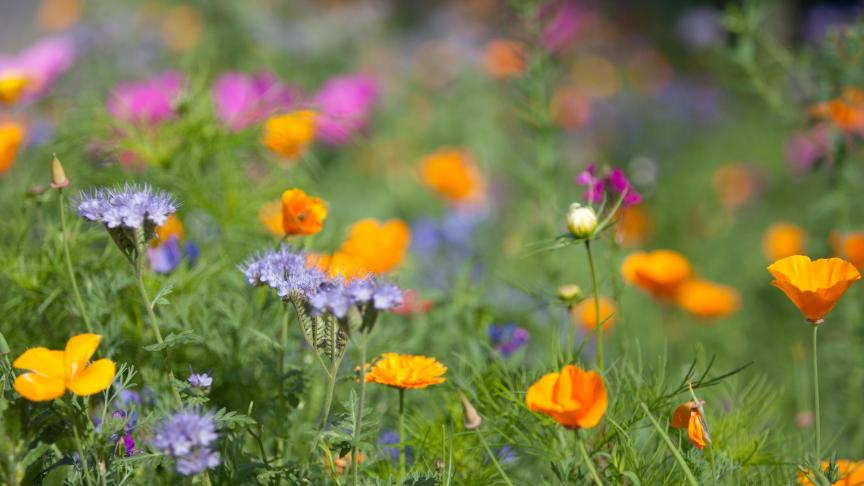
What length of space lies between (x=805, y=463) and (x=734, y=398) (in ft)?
0.74

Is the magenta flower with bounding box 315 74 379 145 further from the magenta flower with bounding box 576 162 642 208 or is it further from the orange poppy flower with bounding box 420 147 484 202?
the magenta flower with bounding box 576 162 642 208

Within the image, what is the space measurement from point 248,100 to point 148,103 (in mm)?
188

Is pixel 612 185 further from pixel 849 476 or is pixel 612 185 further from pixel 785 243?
pixel 785 243

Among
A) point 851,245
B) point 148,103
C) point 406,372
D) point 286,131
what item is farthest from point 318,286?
point 851,245

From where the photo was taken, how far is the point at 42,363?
68 cm

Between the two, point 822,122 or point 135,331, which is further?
point 822,122

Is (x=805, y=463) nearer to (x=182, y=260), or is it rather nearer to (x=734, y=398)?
(x=734, y=398)

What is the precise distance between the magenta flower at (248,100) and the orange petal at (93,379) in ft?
2.37

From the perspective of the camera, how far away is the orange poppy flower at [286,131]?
50.0 inches

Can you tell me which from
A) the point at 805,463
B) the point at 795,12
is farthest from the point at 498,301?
the point at 795,12

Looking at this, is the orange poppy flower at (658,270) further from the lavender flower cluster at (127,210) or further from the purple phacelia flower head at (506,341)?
the lavender flower cluster at (127,210)

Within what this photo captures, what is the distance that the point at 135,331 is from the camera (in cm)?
102

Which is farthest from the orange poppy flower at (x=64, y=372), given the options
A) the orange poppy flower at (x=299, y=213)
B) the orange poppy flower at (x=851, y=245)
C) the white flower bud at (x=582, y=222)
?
the orange poppy flower at (x=851, y=245)

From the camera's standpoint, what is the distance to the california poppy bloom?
2.21 ft
